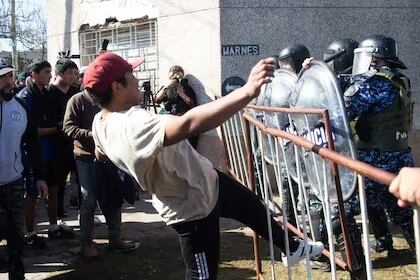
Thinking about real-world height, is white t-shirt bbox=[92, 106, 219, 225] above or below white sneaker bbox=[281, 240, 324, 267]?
above

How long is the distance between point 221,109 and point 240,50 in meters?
5.50

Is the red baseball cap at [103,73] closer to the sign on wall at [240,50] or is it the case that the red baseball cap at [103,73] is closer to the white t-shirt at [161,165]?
the white t-shirt at [161,165]

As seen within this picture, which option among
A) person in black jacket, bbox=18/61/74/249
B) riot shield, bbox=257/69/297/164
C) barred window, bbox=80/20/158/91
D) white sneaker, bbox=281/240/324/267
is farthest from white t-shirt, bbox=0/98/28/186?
barred window, bbox=80/20/158/91

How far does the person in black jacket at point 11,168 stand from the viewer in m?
4.00

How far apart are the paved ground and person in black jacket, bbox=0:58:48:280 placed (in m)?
0.67

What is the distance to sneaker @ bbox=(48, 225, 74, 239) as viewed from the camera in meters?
5.69

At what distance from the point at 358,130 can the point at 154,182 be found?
2.09m

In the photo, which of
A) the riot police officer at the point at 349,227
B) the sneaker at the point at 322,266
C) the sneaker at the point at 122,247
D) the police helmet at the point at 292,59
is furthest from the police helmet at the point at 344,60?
the sneaker at the point at 122,247

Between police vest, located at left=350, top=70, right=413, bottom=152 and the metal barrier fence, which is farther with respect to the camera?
police vest, located at left=350, top=70, right=413, bottom=152

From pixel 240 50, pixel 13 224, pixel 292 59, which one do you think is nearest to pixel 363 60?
pixel 292 59

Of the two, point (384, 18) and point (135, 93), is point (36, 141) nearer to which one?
point (135, 93)

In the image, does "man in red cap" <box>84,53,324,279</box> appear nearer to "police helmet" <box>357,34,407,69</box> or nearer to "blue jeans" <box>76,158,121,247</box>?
"blue jeans" <box>76,158,121,247</box>

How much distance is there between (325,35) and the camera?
7.89 meters

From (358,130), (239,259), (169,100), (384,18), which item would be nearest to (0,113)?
(239,259)
